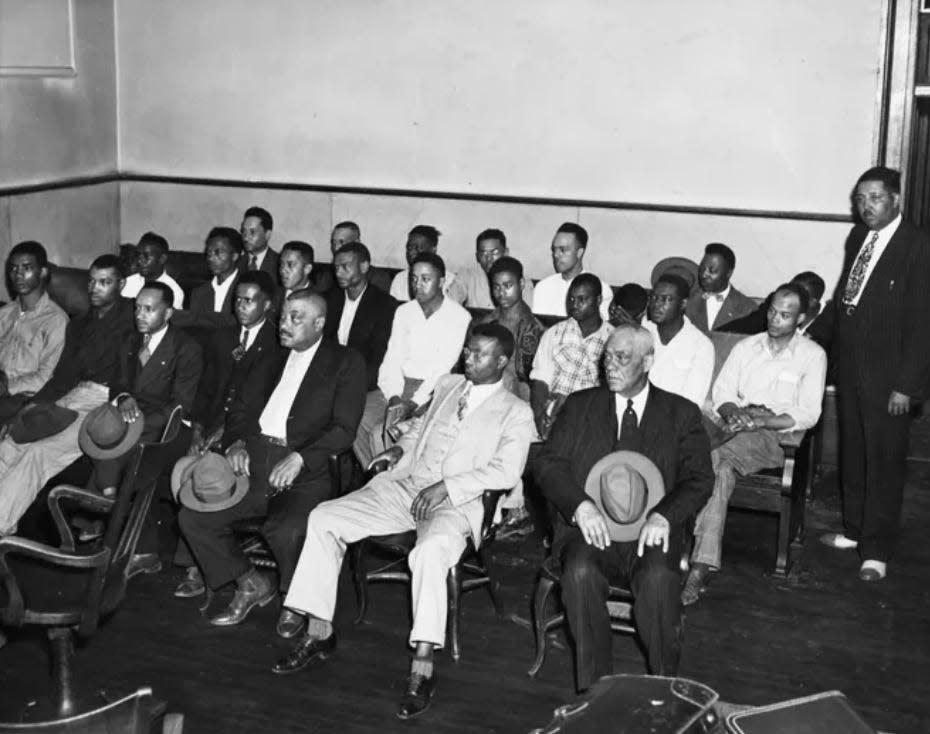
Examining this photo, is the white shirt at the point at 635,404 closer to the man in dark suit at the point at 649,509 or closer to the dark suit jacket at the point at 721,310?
the man in dark suit at the point at 649,509

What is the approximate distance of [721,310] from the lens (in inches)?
283

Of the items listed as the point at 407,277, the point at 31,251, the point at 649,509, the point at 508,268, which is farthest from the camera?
the point at 407,277

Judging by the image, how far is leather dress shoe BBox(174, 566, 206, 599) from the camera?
5.37m

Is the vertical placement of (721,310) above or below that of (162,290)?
below

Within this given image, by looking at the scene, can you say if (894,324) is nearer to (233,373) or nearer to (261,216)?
(233,373)

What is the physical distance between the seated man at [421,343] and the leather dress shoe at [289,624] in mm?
1441

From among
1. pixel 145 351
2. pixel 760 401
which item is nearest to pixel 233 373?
pixel 145 351

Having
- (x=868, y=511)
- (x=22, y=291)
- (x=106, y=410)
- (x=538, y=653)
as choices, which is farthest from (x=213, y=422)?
(x=868, y=511)

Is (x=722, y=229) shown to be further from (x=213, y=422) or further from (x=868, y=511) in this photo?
(x=213, y=422)

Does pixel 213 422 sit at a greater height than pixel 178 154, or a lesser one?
lesser

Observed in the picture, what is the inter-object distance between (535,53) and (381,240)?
1638mm

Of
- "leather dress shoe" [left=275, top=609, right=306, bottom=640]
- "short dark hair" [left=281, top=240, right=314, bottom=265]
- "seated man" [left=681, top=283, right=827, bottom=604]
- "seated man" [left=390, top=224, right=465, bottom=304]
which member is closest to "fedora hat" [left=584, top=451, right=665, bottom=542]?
"seated man" [left=681, top=283, right=827, bottom=604]

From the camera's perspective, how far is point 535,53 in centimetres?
840

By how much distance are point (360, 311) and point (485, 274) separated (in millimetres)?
1325
